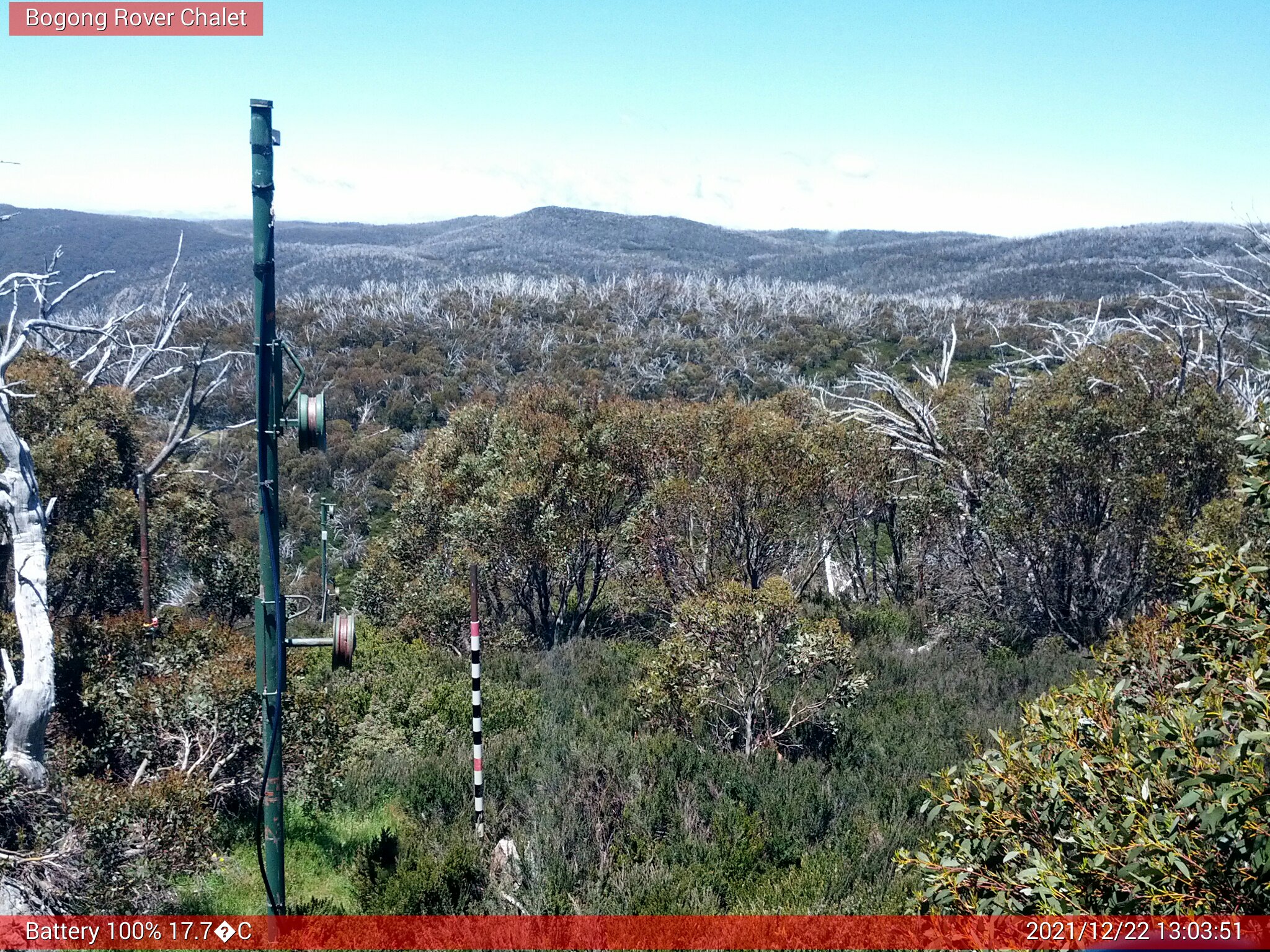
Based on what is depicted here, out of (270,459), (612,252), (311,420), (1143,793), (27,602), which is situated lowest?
(27,602)

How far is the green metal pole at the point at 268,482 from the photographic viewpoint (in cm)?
461

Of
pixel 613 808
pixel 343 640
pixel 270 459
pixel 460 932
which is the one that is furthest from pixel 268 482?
pixel 613 808

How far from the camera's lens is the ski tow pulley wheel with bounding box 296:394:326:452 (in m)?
4.54

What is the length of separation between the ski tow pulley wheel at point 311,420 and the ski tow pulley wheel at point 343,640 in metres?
0.84

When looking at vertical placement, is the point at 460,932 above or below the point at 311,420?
below

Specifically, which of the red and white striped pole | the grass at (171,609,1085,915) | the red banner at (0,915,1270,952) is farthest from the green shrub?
the red and white striped pole

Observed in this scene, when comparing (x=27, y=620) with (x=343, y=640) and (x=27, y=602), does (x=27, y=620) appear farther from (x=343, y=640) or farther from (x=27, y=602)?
(x=343, y=640)

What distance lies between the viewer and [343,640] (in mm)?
4738

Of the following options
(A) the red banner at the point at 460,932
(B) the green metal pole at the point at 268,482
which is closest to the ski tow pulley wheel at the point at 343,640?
(B) the green metal pole at the point at 268,482

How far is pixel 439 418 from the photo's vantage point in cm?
3644

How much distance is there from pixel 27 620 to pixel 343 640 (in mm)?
3555

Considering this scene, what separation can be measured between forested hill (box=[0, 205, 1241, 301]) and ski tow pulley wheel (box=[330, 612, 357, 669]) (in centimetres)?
5673

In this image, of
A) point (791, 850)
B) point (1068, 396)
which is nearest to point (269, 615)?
point (791, 850)

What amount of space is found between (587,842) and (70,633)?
200 inches
